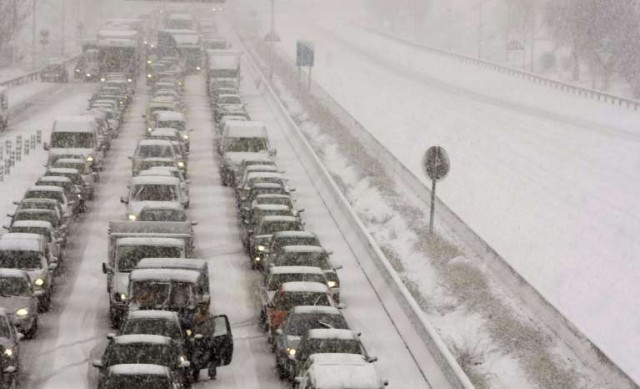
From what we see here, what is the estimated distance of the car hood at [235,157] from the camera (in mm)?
41344

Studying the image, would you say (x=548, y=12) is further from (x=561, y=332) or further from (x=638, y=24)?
(x=561, y=332)

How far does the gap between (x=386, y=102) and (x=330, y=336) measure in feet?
205

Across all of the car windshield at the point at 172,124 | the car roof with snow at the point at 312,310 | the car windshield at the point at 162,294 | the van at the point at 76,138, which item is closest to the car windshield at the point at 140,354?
the car roof with snow at the point at 312,310

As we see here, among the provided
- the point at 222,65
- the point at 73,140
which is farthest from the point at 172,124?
the point at 222,65

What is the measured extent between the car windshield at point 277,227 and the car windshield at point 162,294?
22.6ft

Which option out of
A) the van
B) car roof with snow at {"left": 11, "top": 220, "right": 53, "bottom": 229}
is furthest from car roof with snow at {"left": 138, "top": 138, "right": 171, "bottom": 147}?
car roof with snow at {"left": 11, "top": 220, "right": 53, "bottom": 229}

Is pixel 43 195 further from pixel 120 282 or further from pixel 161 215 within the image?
pixel 120 282

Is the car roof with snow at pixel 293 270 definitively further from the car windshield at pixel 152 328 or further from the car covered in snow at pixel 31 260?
the car covered in snow at pixel 31 260

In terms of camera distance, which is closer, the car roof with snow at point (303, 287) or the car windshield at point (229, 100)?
the car roof with snow at point (303, 287)

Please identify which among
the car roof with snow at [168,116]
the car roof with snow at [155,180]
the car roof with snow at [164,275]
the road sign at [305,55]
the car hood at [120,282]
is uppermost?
the road sign at [305,55]

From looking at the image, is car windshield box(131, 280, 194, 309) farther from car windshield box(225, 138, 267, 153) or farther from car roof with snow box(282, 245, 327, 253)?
car windshield box(225, 138, 267, 153)

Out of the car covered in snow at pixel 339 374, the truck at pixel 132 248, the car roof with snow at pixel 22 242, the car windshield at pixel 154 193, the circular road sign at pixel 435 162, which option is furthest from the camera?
the car windshield at pixel 154 193

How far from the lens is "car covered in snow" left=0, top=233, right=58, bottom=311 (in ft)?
85.1

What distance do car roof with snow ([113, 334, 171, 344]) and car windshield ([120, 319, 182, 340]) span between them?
96 centimetres
